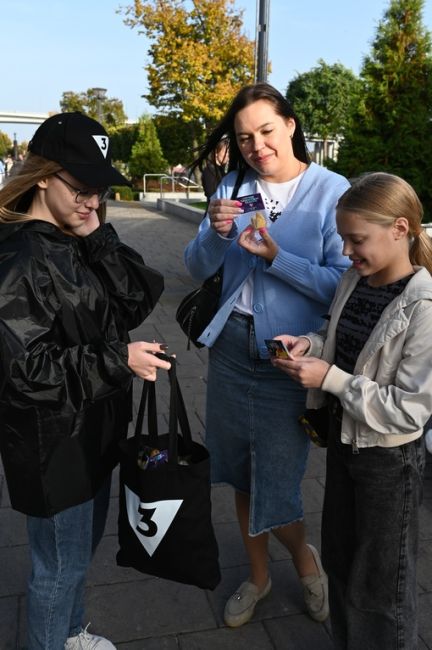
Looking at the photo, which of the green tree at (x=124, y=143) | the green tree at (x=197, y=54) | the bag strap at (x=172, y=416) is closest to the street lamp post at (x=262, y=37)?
the bag strap at (x=172, y=416)

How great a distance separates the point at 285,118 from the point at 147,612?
1.98 m

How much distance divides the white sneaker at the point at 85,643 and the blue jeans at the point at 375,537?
88 centimetres

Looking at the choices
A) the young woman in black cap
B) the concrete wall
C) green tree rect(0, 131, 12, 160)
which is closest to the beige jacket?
the young woman in black cap

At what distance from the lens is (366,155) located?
7.55 meters

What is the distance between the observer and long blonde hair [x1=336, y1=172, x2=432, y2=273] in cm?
166

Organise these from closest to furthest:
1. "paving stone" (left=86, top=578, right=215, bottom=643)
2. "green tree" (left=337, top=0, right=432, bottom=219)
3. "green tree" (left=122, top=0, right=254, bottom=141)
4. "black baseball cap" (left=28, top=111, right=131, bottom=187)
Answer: "black baseball cap" (left=28, top=111, right=131, bottom=187) < "paving stone" (left=86, top=578, right=215, bottom=643) < "green tree" (left=337, top=0, right=432, bottom=219) < "green tree" (left=122, top=0, right=254, bottom=141)

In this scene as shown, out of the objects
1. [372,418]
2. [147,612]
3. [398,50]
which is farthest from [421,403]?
[398,50]

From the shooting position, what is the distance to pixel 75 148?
1729 millimetres

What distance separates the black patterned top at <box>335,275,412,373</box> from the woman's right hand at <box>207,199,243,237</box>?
1.63 feet

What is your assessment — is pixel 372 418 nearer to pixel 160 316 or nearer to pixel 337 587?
pixel 337 587

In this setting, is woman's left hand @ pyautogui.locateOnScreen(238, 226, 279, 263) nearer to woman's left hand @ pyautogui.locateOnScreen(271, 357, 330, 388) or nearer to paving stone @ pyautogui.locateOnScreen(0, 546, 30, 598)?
woman's left hand @ pyautogui.locateOnScreen(271, 357, 330, 388)

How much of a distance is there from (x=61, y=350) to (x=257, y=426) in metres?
0.85

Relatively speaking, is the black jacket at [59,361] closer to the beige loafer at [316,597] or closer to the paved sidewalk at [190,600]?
the paved sidewalk at [190,600]

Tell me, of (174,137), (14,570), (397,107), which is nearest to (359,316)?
(14,570)
